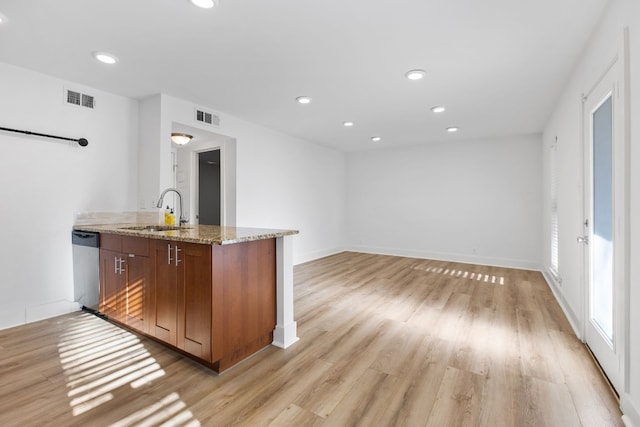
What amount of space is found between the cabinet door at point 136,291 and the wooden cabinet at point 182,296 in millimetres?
131

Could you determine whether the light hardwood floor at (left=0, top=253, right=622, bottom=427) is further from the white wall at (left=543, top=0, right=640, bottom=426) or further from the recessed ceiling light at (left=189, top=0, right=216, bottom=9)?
the recessed ceiling light at (left=189, top=0, right=216, bottom=9)

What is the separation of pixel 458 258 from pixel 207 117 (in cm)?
541

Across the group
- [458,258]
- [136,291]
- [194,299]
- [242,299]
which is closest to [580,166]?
[242,299]

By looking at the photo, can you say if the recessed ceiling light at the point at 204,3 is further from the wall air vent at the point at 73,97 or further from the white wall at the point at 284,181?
the wall air vent at the point at 73,97

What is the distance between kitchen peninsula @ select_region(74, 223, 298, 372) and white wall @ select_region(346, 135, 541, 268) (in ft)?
15.8

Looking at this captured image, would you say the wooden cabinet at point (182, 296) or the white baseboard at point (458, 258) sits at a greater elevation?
the wooden cabinet at point (182, 296)

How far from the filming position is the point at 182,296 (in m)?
2.15

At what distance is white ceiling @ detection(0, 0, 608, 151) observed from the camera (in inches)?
81.2

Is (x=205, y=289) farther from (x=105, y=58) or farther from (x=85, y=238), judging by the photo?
(x=105, y=58)

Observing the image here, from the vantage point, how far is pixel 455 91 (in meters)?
3.49

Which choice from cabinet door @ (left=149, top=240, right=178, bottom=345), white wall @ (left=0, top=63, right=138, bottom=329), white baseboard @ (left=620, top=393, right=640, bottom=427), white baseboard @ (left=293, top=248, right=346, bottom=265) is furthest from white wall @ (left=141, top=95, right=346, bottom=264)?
white baseboard @ (left=620, top=393, right=640, bottom=427)

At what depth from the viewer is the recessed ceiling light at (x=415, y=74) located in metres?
2.98

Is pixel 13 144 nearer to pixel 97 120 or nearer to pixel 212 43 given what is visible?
pixel 97 120

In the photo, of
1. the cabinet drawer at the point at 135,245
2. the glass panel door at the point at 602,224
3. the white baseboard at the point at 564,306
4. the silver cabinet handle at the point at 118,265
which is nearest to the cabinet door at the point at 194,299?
the cabinet drawer at the point at 135,245
